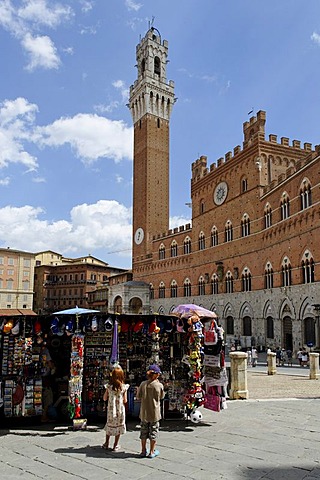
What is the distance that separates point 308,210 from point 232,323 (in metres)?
12.5

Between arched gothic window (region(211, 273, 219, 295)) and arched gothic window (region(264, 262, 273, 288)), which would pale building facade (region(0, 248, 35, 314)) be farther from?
arched gothic window (region(264, 262, 273, 288))

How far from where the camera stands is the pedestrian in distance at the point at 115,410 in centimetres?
650

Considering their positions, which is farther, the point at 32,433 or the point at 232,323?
the point at 232,323

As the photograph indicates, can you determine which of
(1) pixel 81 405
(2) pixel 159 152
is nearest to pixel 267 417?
(1) pixel 81 405

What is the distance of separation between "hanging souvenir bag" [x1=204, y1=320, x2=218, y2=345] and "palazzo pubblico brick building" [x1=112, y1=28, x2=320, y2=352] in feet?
49.7

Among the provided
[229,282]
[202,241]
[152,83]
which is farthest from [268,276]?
[152,83]

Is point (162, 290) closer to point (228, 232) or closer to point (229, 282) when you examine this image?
point (229, 282)

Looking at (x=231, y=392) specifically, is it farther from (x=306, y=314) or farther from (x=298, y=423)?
(x=306, y=314)

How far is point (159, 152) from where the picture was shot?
5178cm

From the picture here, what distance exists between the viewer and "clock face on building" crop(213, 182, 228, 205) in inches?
1401

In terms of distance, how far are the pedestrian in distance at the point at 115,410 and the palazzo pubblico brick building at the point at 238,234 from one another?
58.9 ft

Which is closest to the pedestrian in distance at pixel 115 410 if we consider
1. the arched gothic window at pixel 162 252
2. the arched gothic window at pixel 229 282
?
the arched gothic window at pixel 229 282

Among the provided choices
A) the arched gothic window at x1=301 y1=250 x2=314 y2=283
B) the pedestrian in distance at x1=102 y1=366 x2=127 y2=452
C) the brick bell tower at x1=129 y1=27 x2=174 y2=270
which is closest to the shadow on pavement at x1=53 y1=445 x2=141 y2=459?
the pedestrian in distance at x1=102 y1=366 x2=127 y2=452

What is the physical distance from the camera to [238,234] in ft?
108
